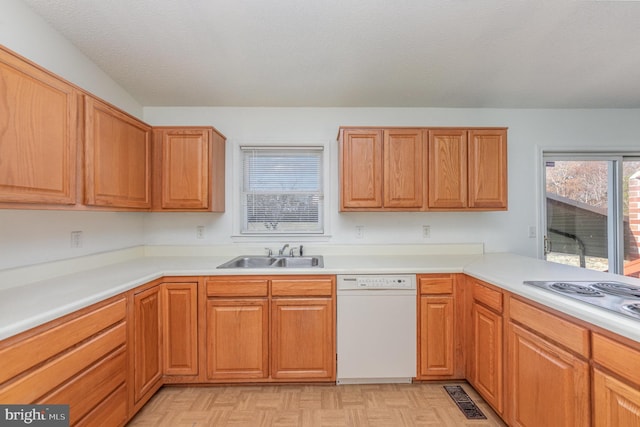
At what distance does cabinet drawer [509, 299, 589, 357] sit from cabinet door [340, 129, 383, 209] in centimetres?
124

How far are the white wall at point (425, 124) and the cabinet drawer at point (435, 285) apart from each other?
27.7 inches

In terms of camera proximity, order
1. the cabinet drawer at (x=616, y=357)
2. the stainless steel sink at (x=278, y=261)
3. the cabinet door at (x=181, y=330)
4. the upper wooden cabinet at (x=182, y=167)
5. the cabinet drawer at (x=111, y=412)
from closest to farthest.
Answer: the cabinet drawer at (x=616, y=357)
the cabinet drawer at (x=111, y=412)
the cabinet door at (x=181, y=330)
the upper wooden cabinet at (x=182, y=167)
the stainless steel sink at (x=278, y=261)

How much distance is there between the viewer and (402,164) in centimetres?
246

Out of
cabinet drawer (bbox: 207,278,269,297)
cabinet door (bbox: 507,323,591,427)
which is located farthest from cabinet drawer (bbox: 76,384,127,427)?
cabinet door (bbox: 507,323,591,427)

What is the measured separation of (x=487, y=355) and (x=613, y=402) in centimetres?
82

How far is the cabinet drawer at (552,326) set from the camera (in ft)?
3.93

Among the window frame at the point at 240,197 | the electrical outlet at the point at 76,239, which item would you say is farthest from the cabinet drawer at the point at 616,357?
the electrical outlet at the point at 76,239

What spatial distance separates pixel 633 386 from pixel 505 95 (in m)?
2.41

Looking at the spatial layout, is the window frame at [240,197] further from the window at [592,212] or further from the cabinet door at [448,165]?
the window at [592,212]

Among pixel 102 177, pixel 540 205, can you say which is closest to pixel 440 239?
pixel 540 205

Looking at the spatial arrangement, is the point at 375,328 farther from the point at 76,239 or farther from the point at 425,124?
the point at 76,239

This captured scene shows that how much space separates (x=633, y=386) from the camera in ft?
3.33

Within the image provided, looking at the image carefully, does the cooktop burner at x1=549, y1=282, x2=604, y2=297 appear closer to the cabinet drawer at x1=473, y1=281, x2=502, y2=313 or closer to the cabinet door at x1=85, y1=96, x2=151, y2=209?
the cabinet drawer at x1=473, y1=281, x2=502, y2=313

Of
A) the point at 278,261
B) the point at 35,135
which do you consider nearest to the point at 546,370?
the point at 278,261
